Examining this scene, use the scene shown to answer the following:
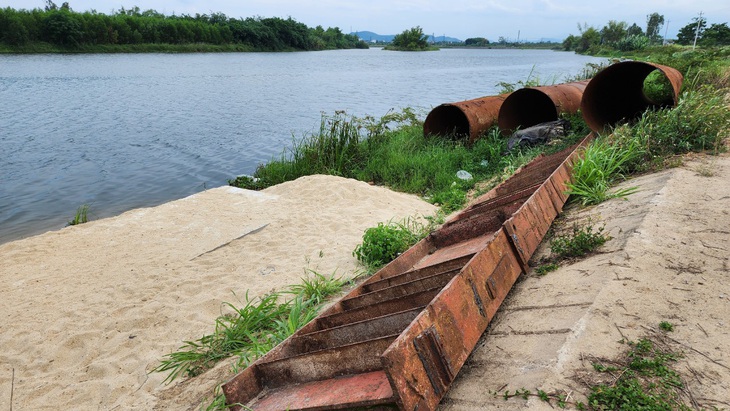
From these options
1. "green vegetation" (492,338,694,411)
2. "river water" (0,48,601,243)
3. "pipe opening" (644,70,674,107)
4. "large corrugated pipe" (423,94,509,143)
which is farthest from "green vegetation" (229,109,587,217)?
"green vegetation" (492,338,694,411)

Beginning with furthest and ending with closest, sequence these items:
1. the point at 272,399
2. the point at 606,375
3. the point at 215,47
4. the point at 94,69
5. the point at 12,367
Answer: the point at 215,47
the point at 94,69
the point at 12,367
the point at 272,399
the point at 606,375

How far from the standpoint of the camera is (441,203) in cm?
766

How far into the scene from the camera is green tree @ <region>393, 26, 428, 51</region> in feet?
335

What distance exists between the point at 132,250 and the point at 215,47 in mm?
65319

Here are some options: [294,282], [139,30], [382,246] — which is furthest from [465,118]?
[139,30]

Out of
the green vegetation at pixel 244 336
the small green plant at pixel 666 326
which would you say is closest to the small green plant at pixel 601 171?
the small green plant at pixel 666 326

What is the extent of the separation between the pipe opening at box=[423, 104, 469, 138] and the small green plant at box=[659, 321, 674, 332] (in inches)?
332

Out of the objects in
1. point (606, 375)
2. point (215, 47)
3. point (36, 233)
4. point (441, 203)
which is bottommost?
point (36, 233)

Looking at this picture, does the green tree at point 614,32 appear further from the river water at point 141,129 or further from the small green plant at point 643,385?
the small green plant at point 643,385

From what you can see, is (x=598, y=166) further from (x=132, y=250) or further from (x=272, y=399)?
(x=132, y=250)

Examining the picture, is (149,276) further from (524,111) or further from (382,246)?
(524,111)

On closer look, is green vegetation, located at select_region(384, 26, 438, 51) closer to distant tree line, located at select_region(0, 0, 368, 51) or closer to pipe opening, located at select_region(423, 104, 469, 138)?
distant tree line, located at select_region(0, 0, 368, 51)

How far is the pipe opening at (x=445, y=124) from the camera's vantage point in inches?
424

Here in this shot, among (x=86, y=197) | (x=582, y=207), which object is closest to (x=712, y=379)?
(x=582, y=207)
